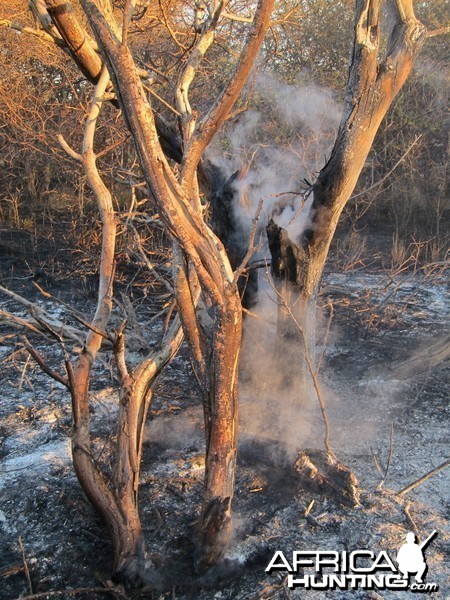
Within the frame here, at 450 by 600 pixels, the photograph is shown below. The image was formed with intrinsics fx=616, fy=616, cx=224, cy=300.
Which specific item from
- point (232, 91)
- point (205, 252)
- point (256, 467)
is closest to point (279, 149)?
point (256, 467)

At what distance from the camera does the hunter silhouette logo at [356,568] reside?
2932 millimetres

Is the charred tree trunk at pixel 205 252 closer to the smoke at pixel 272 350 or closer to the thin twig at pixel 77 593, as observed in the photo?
the thin twig at pixel 77 593

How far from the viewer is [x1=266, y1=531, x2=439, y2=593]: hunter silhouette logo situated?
2.93m

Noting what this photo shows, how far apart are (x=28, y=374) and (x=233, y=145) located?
370 centimetres

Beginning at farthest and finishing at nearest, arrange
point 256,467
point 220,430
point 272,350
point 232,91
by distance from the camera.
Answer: point 272,350, point 256,467, point 220,430, point 232,91

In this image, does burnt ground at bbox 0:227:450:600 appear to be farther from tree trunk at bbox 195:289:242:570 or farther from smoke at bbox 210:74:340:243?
smoke at bbox 210:74:340:243

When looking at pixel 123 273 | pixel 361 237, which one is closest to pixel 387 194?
pixel 361 237

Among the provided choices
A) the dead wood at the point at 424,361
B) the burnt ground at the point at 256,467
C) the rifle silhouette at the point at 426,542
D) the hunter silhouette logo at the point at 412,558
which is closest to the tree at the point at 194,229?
the burnt ground at the point at 256,467

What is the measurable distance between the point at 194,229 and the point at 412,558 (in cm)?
192

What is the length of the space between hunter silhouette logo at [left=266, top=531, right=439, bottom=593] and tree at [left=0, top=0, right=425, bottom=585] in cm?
37

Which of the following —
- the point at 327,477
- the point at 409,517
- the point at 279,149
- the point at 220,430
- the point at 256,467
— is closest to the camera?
the point at 220,430

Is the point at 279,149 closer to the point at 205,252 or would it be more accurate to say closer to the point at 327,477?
the point at 327,477

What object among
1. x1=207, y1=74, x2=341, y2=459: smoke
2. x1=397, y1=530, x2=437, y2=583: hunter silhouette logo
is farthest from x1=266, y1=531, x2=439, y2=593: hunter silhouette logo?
x1=207, y1=74, x2=341, y2=459: smoke

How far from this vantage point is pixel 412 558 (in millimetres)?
3014
